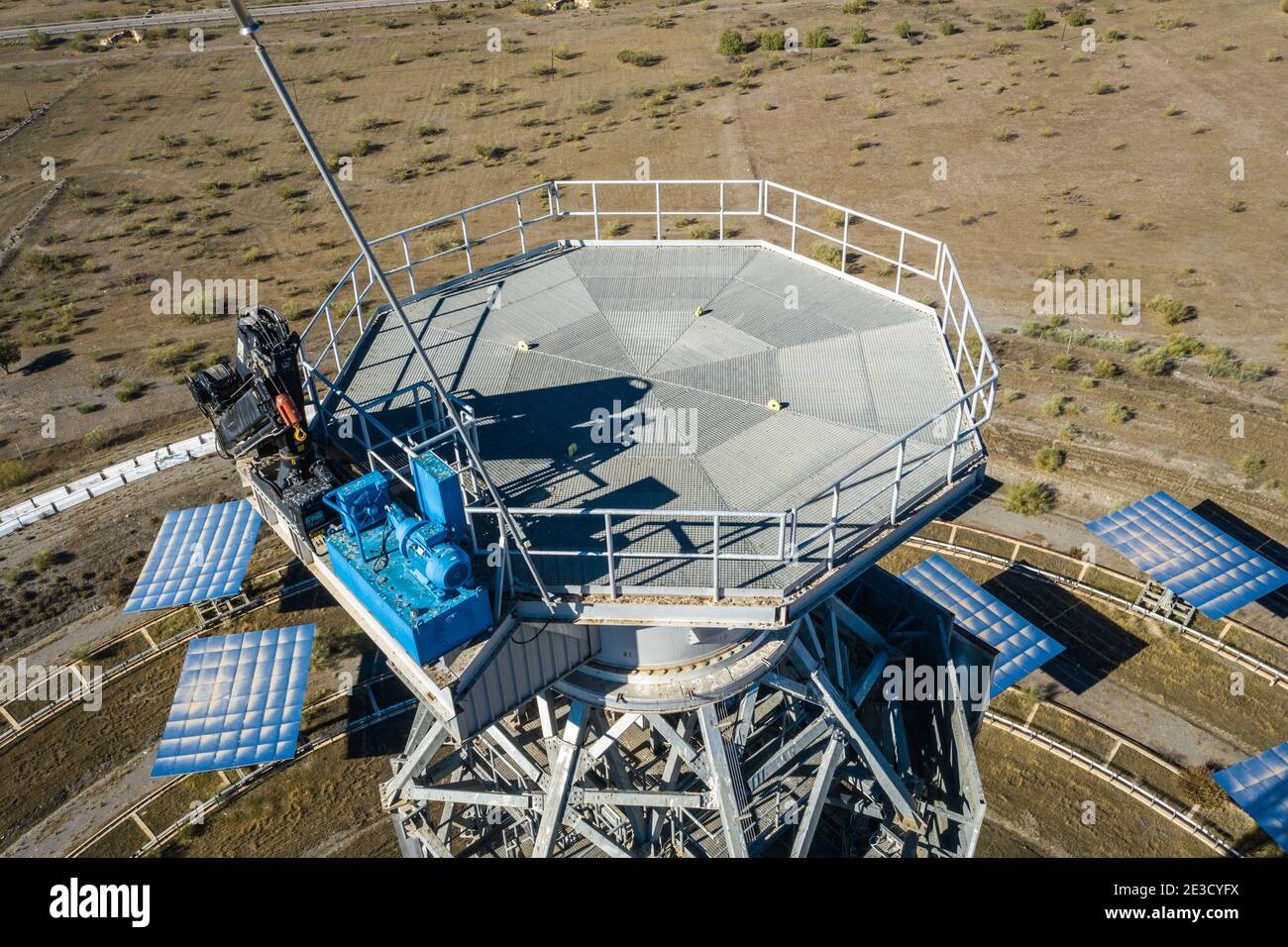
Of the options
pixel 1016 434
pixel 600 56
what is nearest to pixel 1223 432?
pixel 1016 434

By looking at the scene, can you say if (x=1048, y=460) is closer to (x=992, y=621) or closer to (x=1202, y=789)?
(x=992, y=621)

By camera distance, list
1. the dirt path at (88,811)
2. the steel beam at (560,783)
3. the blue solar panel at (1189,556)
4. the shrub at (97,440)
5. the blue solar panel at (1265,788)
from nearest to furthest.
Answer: the steel beam at (560,783), the blue solar panel at (1265,788), the dirt path at (88,811), the blue solar panel at (1189,556), the shrub at (97,440)

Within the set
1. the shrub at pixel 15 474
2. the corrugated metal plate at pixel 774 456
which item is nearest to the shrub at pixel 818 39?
the shrub at pixel 15 474

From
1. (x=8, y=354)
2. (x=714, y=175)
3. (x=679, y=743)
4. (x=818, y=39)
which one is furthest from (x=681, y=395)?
(x=818, y=39)

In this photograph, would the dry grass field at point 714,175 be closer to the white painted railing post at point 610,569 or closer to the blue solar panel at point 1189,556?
the blue solar panel at point 1189,556

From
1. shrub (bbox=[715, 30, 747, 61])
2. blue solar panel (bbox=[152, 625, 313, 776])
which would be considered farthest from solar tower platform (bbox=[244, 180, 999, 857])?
shrub (bbox=[715, 30, 747, 61])

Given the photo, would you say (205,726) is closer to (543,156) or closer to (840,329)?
(840,329)
